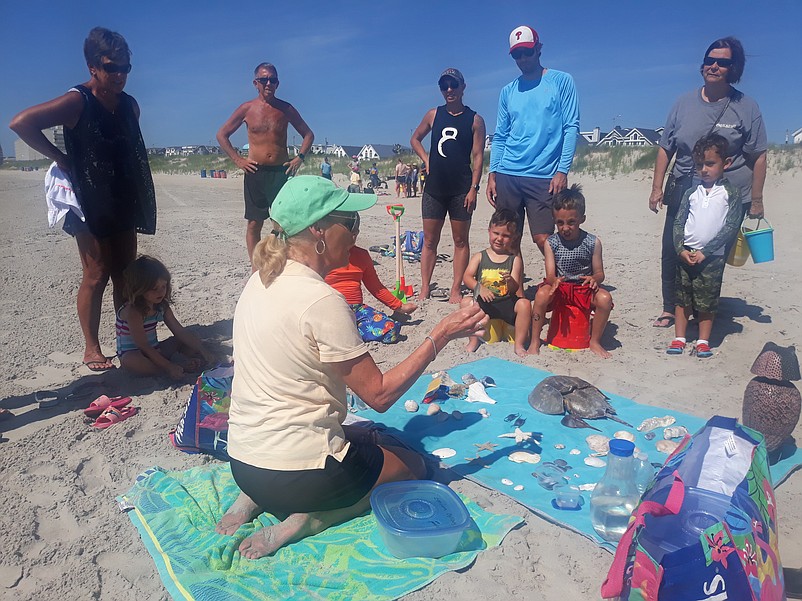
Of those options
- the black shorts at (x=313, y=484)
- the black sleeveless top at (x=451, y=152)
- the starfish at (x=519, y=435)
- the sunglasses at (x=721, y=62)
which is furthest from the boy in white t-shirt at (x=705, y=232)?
the black shorts at (x=313, y=484)

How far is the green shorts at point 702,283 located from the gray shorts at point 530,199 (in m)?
1.18

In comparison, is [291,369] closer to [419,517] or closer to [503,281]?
[419,517]

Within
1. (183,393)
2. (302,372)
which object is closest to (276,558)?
(302,372)

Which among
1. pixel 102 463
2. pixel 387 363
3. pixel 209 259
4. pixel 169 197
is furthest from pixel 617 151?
pixel 102 463

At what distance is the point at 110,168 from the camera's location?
438 centimetres

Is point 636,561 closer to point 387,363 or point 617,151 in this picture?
point 387,363

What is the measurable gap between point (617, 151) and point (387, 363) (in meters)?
29.2

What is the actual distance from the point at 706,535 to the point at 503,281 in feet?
10.9

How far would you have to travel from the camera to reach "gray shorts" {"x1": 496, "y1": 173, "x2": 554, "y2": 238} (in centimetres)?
537

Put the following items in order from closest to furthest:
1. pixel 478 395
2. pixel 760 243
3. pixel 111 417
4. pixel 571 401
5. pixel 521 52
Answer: pixel 111 417 → pixel 571 401 → pixel 478 395 → pixel 760 243 → pixel 521 52

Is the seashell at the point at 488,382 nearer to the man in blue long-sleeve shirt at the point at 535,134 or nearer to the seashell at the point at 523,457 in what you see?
the seashell at the point at 523,457

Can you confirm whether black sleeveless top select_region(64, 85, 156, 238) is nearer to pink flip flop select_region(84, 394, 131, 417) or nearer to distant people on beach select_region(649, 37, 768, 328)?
pink flip flop select_region(84, 394, 131, 417)

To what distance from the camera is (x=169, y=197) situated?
21.6 metres

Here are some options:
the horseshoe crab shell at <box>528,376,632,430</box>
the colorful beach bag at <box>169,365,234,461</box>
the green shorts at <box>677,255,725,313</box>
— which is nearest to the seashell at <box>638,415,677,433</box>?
the horseshoe crab shell at <box>528,376,632,430</box>
